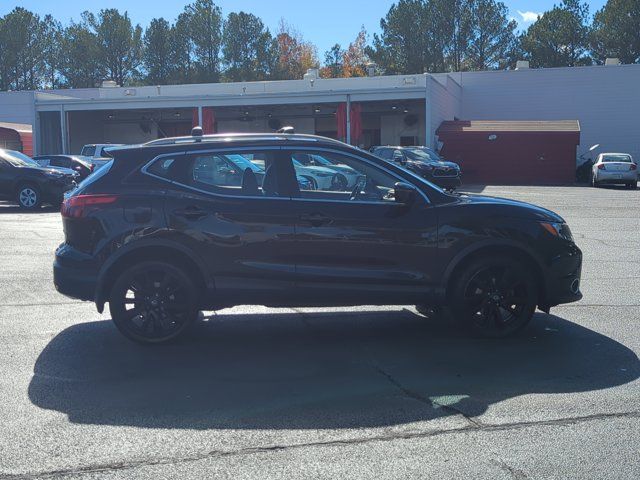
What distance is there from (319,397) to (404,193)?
206 cm

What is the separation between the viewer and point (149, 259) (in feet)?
21.5

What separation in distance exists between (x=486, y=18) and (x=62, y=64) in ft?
141

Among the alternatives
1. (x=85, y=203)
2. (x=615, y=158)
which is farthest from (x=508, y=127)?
(x=85, y=203)

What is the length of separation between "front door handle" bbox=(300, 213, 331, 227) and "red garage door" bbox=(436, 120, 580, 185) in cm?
2977

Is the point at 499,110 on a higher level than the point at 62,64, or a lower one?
lower

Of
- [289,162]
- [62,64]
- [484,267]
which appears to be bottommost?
[484,267]

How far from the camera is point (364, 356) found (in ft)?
21.1

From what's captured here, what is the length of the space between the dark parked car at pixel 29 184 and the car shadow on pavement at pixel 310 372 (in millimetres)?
12662

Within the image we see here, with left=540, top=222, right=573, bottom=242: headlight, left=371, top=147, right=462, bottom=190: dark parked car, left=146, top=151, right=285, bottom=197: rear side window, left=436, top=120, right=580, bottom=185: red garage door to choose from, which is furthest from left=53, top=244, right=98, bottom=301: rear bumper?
left=436, top=120, right=580, bottom=185: red garage door

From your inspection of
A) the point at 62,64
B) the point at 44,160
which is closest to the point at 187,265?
the point at 44,160

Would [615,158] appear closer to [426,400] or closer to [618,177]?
[618,177]

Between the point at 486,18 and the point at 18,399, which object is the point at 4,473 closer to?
the point at 18,399

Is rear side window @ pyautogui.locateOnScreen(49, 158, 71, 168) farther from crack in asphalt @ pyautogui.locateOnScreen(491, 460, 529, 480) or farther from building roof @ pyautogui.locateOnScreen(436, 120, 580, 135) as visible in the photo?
crack in asphalt @ pyautogui.locateOnScreen(491, 460, 529, 480)

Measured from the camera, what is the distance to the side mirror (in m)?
6.45
